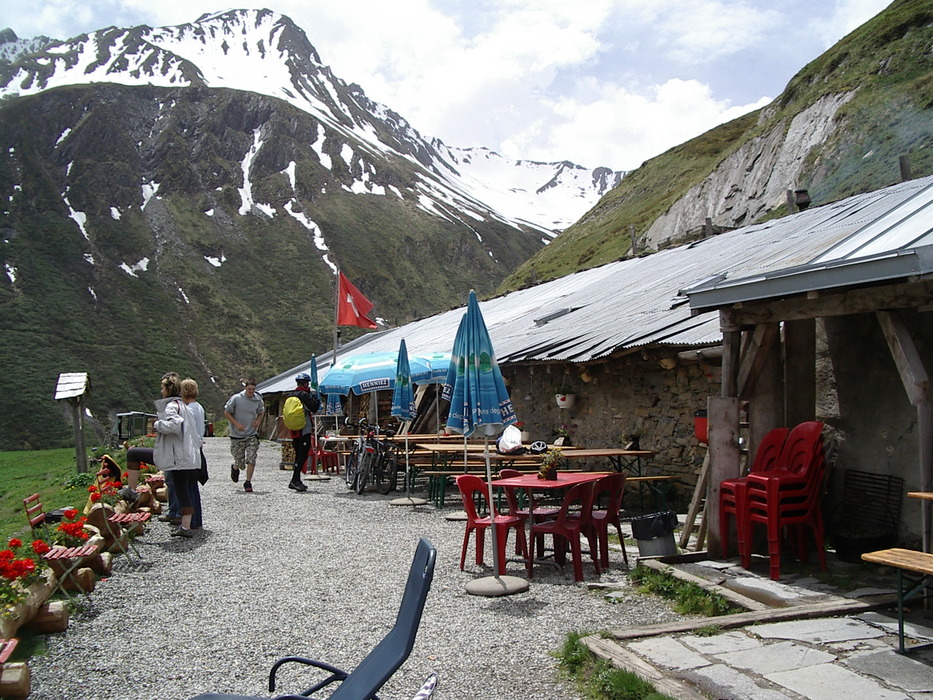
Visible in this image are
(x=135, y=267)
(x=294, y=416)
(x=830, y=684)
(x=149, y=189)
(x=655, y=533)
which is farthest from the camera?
(x=149, y=189)

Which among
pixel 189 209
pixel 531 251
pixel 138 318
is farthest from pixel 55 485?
pixel 531 251

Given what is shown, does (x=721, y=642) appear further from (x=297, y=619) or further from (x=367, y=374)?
(x=367, y=374)

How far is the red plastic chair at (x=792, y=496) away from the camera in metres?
5.27

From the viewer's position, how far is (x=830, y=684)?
3336mm

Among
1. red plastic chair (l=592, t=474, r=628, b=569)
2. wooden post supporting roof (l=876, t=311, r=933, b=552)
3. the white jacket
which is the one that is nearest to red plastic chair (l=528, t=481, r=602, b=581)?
red plastic chair (l=592, t=474, r=628, b=569)

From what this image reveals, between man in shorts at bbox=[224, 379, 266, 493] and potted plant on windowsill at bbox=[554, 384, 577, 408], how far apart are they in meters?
4.40

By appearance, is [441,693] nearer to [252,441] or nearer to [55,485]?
[252,441]

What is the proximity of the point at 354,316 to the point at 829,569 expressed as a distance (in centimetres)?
1453

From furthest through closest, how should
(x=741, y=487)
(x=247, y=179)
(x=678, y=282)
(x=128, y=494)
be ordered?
(x=247, y=179), (x=678, y=282), (x=128, y=494), (x=741, y=487)

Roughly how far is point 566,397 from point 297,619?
6847 mm

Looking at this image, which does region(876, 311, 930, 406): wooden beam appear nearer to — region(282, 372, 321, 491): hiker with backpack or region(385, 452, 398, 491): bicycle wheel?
region(385, 452, 398, 491): bicycle wheel

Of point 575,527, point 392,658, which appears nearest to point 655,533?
point 575,527

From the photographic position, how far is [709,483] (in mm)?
6203

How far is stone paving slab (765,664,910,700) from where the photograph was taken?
3.19 metres
